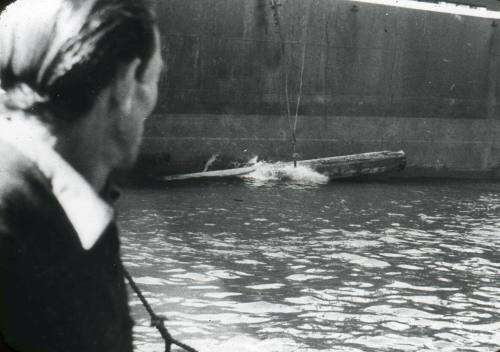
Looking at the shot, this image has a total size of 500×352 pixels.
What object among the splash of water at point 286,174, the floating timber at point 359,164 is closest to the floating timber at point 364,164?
the floating timber at point 359,164

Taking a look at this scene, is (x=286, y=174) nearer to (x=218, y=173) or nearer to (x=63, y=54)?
(x=218, y=173)

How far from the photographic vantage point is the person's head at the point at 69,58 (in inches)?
114

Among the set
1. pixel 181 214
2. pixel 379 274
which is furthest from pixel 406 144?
pixel 181 214

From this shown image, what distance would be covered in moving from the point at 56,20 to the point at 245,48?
2.96 metres

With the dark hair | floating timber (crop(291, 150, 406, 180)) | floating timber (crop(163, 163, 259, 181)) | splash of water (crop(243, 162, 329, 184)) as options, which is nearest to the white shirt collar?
the dark hair

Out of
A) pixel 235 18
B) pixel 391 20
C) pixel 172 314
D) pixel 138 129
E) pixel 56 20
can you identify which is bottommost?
pixel 172 314

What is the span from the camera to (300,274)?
643 centimetres

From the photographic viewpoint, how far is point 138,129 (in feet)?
10.1

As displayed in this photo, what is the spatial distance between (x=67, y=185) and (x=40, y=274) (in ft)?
1.35

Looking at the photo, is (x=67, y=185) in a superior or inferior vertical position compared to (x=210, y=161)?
superior

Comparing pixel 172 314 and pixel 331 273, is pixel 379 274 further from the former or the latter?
pixel 172 314

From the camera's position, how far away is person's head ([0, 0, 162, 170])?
2898mm

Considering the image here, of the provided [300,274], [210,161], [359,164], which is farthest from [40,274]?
[359,164]

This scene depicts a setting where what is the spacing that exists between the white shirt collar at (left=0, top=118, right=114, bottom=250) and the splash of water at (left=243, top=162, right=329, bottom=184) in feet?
16.1
